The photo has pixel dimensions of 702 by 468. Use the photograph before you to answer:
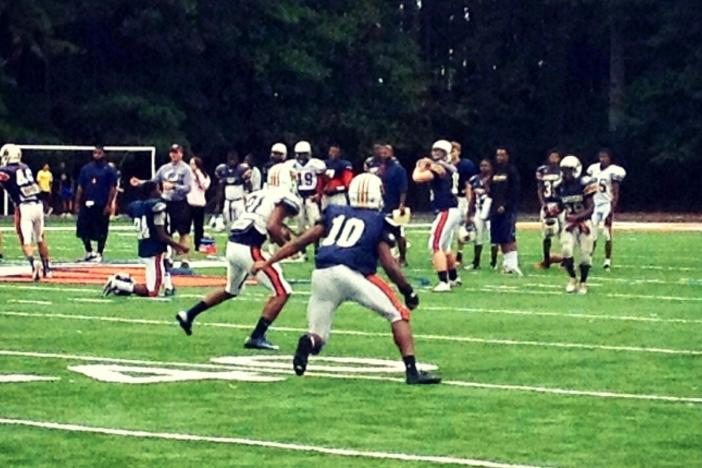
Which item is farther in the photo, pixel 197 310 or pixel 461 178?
pixel 461 178

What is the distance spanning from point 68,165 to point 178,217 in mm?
28151

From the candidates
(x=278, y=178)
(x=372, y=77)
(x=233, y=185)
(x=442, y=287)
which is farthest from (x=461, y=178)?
(x=372, y=77)

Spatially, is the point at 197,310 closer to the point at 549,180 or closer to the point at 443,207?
the point at 443,207

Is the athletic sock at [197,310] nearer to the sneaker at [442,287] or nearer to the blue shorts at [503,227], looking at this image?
the sneaker at [442,287]

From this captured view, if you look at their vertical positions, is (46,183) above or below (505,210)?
below

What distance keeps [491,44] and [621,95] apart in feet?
15.2

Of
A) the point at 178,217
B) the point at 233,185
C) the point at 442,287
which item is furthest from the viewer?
the point at 233,185

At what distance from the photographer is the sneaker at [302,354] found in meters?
13.5

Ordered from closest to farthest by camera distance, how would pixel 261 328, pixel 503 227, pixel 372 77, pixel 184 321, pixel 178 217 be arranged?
pixel 261 328 < pixel 184 321 < pixel 503 227 < pixel 178 217 < pixel 372 77

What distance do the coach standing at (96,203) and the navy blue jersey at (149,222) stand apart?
8.24 m

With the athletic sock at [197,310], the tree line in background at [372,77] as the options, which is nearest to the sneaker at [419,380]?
the athletic sock at [197,310]

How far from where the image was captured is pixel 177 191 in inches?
1085

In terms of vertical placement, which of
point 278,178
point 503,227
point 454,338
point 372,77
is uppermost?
point 372,77

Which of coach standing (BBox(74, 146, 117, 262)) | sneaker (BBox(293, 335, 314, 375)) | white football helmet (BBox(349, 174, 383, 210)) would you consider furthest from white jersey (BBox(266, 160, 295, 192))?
coach standing (BBox(74, 146, 117, 262))
